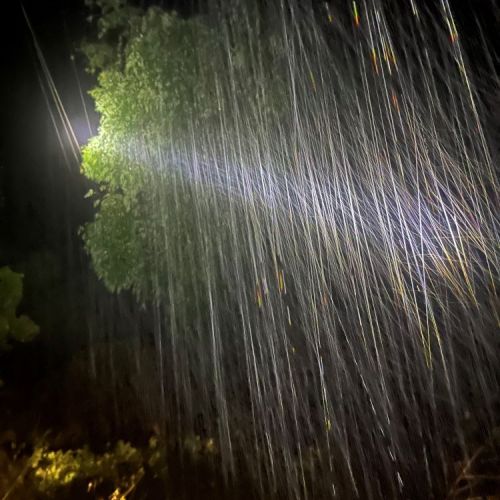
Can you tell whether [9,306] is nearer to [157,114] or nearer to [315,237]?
[157,114]

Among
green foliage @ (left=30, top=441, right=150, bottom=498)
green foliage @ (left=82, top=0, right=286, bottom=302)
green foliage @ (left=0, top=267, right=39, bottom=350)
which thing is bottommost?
green foliage @ (left=30, top=441, right=150, bottom=498)

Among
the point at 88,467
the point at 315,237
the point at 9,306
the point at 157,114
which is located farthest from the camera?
the point at 9,306

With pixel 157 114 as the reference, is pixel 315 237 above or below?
below

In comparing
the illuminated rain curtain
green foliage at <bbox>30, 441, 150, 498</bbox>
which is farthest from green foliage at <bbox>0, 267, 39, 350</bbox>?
the illuminated rain curtain

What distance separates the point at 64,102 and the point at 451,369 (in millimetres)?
6512

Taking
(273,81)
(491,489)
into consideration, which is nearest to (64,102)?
(273,81)

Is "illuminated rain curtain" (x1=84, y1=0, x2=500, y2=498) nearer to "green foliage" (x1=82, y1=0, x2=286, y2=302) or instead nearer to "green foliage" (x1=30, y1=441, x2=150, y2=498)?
"green foliage" (x1=82, y1=0, x2=286, y2=302)

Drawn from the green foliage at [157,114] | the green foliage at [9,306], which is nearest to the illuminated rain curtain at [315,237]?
the green foliage at [157,114]

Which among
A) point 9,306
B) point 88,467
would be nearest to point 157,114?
point 9,306

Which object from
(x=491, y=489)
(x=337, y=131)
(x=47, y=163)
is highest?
(x=47, y=163)

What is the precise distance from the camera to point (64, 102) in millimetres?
6812

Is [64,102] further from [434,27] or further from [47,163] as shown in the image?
[434,27]

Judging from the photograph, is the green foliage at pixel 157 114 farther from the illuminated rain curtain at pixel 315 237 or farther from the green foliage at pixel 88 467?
the green foliage at pixel 88 467

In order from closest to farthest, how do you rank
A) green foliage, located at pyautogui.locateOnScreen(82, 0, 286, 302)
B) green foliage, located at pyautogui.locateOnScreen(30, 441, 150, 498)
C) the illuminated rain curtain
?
green foliage, located at pyautogui.locateOnScreen(82, 0, 286, 302) → the illuminated rain curtain → green foliage, located at pyautogui.locateOnScreen(30, 441, 150, 498)
